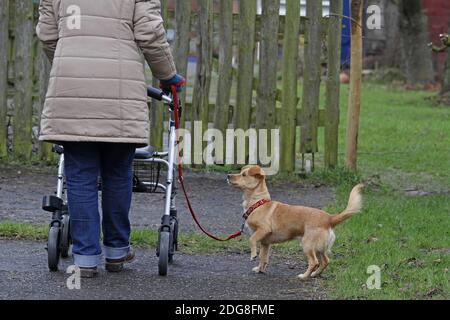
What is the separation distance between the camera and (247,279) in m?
6.24

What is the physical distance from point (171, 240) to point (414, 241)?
191 cm

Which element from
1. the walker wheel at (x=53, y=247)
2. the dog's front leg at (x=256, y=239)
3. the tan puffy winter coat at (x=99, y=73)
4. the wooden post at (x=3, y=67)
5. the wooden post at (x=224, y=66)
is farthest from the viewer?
the wooden post at (x=3, y=67)

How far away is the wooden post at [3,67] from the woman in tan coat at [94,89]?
3865mm

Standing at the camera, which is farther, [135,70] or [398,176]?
[398,176]

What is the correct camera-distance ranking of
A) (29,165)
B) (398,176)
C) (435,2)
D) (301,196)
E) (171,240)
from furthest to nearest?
(435,2) → (398,176) → (29,165) → (301,196) → (171,240)

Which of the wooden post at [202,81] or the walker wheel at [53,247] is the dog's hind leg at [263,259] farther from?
the wooden post at [202,81]

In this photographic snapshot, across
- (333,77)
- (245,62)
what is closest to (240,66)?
(245,62)

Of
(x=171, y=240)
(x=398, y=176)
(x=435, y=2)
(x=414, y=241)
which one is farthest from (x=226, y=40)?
(x=435, y=2)

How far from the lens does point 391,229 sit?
7.68 meters

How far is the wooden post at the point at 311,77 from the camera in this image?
32.0ft

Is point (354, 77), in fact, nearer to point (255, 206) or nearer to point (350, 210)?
point (255, 206)

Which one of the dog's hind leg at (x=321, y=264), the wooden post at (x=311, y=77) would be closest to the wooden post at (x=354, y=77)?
the wooden post at (x=311, y=77)

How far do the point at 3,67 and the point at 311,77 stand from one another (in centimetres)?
287

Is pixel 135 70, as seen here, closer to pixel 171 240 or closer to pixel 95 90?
pixel 95 90
